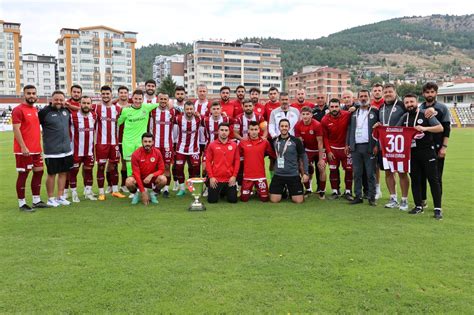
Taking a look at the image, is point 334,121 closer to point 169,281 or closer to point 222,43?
point 169,281

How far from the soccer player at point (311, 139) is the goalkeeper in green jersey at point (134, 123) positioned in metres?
3.06

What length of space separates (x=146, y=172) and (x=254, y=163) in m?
2.05

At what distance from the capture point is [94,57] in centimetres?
8938

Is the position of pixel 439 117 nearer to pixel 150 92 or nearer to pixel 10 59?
pixel 150 92

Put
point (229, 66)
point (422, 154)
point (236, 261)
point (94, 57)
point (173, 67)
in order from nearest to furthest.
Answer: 1. point (236, 261)
2. point (422, 154)
3. point (94, 57)
4. point (229, 66)
5. point (173, 67)

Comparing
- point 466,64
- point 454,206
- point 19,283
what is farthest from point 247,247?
point 466,64

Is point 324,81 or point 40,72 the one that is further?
point 324,81

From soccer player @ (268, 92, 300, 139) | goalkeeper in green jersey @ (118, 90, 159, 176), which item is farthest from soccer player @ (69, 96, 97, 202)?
soccer player @ (268, 92, 300, 139)

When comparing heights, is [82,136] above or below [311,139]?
above

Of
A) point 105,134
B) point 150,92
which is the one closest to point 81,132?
point 105,134

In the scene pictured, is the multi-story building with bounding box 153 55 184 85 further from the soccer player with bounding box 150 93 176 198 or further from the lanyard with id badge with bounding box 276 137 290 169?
the lanyard with id badge with bounding box 276 137 290 169

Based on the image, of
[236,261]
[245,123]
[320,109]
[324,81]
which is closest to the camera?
[236,261]

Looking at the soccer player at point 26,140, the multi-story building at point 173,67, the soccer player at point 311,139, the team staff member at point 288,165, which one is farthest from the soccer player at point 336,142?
the multi-story building at point 173,67

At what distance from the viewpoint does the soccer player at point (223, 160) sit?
313 inches
